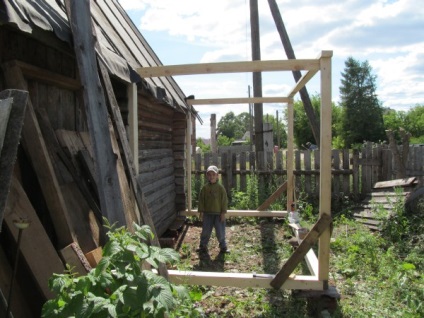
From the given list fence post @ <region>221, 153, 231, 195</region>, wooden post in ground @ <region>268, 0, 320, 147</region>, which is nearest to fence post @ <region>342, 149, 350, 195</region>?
wooden post in ground @ <region>268, 0, 320, 147</region>

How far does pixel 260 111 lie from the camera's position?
11.6 m

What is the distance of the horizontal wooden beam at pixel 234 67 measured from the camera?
158 inches

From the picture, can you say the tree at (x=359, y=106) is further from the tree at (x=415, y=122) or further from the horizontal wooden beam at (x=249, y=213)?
the horizontal wooden beam at (x=249, y=213)

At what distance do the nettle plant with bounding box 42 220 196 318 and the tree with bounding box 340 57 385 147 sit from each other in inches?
1856

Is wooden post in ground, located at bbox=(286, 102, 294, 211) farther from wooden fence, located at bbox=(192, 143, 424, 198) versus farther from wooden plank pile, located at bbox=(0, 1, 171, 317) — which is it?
wooden plank pile, located at bbox=(0, 1, 171, 317)

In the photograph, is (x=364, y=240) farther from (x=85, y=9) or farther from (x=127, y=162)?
(x=85, y=9)

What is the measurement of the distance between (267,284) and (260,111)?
8014mm

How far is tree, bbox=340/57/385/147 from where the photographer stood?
4634 cm

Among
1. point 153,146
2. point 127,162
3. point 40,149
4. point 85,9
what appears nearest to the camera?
point 40,149

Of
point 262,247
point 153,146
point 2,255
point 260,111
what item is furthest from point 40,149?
point 260,111

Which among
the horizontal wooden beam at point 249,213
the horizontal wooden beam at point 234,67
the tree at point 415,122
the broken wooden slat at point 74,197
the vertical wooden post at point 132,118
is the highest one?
the tree at point 415,122

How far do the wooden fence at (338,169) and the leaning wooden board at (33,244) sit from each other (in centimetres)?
806

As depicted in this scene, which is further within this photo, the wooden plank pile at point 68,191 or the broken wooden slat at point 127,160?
the broken wooden slat at point 127,160

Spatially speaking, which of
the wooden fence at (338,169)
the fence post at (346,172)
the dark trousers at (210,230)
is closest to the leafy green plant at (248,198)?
the wooden fence at (338,169)
